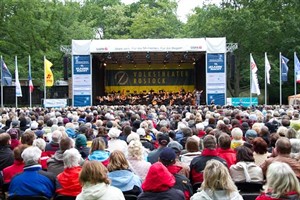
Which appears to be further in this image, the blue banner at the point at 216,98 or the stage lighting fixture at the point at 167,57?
the stage lighting fixture at the point at 167,57

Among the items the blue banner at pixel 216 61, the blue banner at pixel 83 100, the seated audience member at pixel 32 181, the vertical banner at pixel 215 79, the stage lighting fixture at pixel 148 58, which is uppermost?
the stage lighting fixture at pixel 148 58

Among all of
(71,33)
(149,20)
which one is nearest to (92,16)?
(149,20)

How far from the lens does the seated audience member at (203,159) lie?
570 cm

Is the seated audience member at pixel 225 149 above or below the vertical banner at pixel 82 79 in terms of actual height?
below

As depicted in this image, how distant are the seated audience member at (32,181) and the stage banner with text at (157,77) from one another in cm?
2822

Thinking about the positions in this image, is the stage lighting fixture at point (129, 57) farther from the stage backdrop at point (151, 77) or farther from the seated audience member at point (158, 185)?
the seated audience member at point (158, 185)

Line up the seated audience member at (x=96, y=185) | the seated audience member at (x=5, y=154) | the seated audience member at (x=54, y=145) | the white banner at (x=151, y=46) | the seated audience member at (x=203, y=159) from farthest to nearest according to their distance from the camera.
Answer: the white banner at (x=151, y=46), the seated audience member at (x=54, y=145), the seated audience member at (x=5, y=154), the seated audience member at (x=203, y=159), the seated audience member at (x=96, y=185)

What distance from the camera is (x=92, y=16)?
5231 centimetres

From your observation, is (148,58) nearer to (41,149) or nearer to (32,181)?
(41,149)

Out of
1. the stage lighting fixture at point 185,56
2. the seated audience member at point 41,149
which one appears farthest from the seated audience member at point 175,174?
the stage lighting fixture at point 185,56

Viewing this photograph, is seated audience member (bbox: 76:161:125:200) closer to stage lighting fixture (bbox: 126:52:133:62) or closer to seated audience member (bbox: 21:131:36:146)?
seated audience member (bbox: 21:131:36:146)

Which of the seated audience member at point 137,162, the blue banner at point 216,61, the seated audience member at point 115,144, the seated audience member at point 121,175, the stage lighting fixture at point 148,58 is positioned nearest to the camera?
the seated audience member at point 121,175

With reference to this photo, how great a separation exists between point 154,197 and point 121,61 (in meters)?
27.9

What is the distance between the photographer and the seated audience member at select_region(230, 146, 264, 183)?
531cm
